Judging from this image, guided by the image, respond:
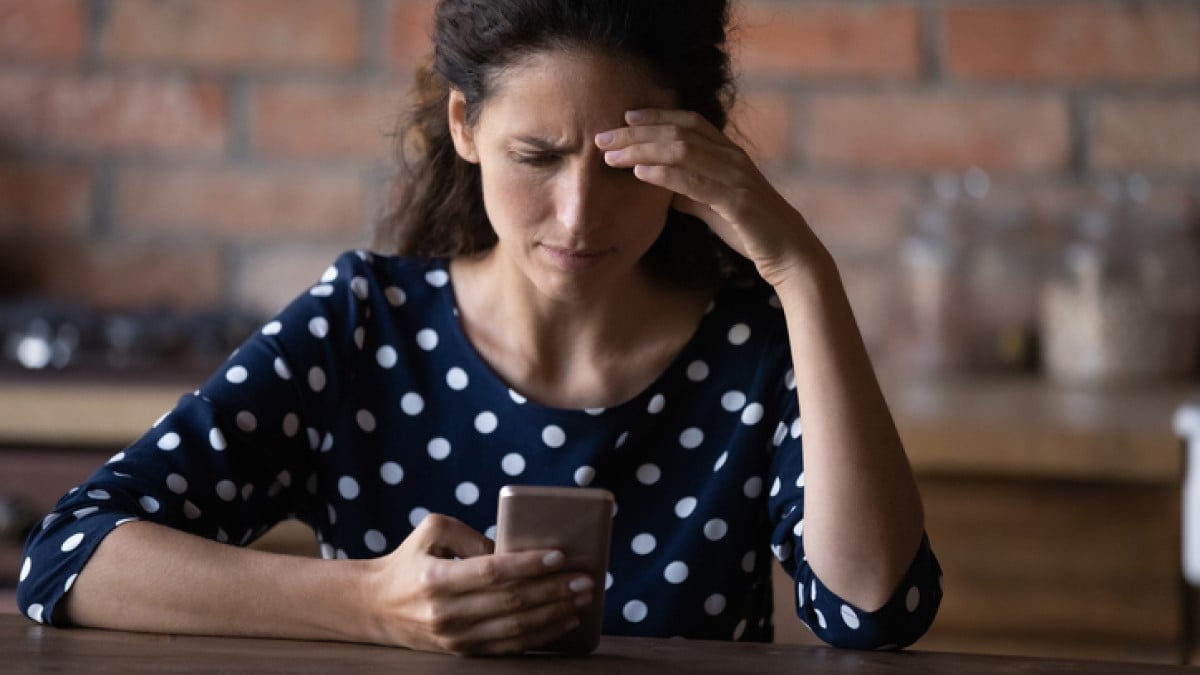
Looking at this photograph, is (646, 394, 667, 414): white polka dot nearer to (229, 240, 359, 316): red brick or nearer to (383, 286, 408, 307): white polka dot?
(383, 286, 408, 307): white polka dot

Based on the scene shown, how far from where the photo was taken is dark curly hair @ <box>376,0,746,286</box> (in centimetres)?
114

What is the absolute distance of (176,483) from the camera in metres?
1.17

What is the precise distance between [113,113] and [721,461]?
1356mm

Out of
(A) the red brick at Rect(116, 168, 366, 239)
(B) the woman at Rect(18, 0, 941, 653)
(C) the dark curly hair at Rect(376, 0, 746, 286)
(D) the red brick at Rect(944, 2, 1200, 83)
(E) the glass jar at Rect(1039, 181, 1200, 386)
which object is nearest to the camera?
(B) the woman at Rect(18, 0, 941, 653)

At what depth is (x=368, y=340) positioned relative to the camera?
1.34 m

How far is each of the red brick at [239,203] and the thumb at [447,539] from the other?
4.36ft

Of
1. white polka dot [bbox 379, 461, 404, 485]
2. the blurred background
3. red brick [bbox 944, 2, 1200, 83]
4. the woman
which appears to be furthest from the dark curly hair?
red brick [bbox 944, 2, 1200, 83]

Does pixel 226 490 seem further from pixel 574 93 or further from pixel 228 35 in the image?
A: pixel 228 35

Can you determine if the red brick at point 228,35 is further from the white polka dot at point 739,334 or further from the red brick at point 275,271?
the white polka dot at point 739,334

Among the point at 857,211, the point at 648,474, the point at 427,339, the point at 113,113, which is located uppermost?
the point at 113,113

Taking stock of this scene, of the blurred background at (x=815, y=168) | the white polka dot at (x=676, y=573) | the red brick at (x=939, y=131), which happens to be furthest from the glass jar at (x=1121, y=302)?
the white polka dot at (x=676, y=573)

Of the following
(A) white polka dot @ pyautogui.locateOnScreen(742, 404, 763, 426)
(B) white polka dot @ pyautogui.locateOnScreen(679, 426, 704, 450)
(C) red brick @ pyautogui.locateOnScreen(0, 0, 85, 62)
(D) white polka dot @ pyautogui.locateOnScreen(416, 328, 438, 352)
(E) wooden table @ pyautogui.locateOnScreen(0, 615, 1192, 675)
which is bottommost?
(E) wooden table @ pyautogui.locateOnScreen(0, 615, 1192, 675)

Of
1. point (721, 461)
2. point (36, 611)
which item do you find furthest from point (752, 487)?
point (36, 611)

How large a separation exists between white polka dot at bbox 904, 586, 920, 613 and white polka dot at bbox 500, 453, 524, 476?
1.16 feet
